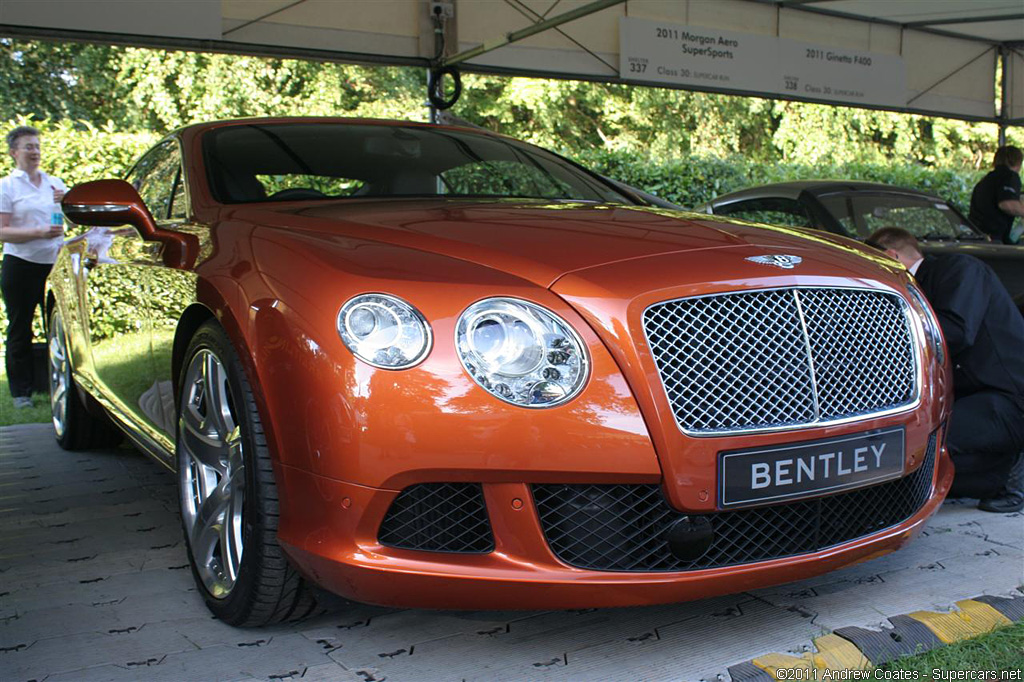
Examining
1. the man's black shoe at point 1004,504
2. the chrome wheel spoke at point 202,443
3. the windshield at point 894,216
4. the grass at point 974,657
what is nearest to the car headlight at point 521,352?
the chrome wheel spoke at point 202,443

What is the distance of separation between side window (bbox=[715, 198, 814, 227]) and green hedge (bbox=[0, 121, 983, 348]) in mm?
3192

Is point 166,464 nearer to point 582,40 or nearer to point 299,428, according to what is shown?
point 299,428

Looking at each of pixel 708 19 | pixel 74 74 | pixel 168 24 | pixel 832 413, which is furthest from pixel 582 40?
pixel 74 74

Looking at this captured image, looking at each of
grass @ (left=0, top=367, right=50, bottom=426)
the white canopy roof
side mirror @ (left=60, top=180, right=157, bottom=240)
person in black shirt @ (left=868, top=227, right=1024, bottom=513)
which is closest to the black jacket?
person in black shirt @ (left=868, top=227, right=1024, bottom=513)

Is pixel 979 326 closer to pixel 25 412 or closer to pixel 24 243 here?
pixel 25 412

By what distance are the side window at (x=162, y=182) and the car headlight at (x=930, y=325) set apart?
2.18m

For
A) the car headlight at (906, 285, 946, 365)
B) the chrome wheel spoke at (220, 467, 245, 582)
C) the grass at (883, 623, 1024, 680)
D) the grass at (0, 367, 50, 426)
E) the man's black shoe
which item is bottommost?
the grass at (0, 367, 50, 426)

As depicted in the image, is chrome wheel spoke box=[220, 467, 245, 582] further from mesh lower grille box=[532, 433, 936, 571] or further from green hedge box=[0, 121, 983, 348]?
green hedge box=[0, 121, 983, 348]

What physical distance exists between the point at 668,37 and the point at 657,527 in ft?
27.4

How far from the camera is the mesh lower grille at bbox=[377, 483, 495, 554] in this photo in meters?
2.08

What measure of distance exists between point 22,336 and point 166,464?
4.10 m

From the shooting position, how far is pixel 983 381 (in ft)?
11.6

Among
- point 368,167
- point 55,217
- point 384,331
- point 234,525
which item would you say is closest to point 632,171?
point 55,217

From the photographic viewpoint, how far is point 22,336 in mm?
6566
